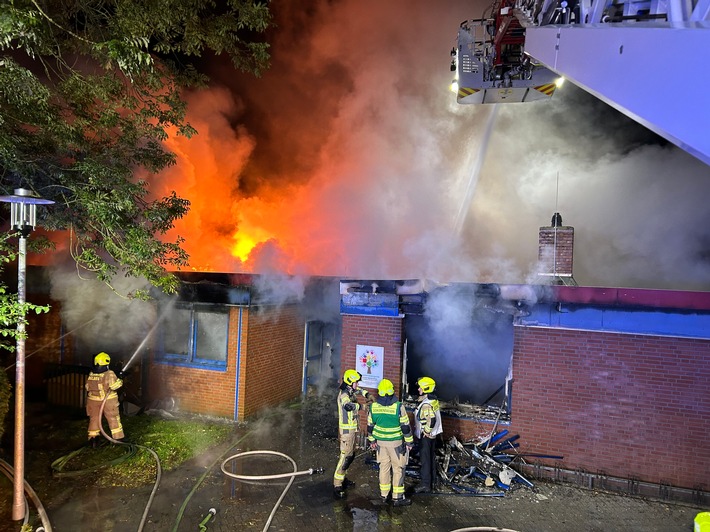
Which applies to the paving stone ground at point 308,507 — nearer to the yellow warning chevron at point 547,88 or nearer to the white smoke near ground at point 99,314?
the white smoke near ground at point 99,314

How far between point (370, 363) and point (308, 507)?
2.94m

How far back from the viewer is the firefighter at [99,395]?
776cm

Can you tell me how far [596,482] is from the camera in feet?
22.5

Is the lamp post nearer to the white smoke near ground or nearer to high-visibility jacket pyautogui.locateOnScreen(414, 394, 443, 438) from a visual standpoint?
the white smoke near ground

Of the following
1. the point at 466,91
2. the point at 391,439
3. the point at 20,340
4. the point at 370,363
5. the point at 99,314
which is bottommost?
the point at 391,439

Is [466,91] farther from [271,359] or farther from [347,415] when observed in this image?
[271,359]

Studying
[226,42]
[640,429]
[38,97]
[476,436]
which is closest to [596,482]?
[640,429]

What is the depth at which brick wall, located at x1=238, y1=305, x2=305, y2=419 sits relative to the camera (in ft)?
31.8

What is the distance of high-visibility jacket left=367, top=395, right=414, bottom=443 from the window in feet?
16.0

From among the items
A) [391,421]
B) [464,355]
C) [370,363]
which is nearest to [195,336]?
[370,363]

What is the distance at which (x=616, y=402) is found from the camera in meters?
6.85

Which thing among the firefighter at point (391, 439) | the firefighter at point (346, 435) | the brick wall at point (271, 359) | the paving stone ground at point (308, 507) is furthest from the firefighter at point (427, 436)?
the brick wall at point (271, 359)

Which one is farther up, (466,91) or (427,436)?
(466,91)

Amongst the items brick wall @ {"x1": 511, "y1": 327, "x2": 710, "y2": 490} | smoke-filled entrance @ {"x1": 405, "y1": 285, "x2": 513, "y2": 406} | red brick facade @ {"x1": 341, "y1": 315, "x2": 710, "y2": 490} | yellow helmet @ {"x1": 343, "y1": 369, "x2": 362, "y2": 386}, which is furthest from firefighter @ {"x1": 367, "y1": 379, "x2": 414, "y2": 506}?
smoke-filled entrance @ {"x1": 405, "y1": 285, "x2": 513, "y2": 406}
